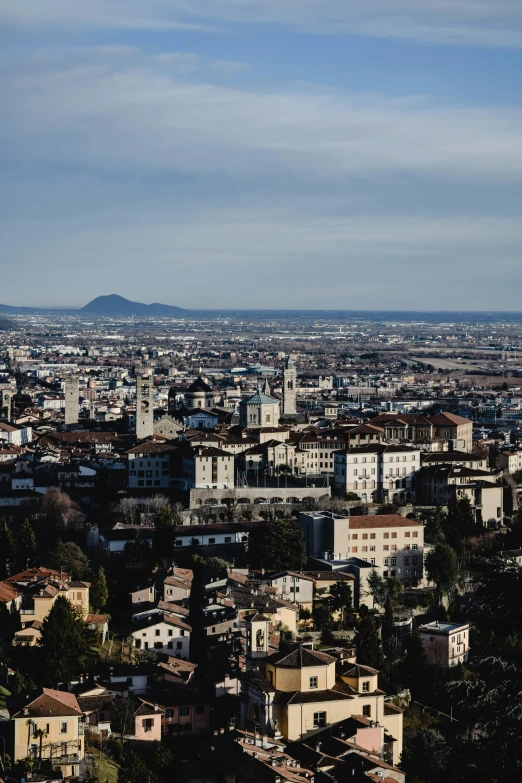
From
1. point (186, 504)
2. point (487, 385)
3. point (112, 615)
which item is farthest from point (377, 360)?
point (112, 615)

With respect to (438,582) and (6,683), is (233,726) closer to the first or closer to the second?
(6,683)

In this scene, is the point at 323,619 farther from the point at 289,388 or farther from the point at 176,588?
the point at 289,388

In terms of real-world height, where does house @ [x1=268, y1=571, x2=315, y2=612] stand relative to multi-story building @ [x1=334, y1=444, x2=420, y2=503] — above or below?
below

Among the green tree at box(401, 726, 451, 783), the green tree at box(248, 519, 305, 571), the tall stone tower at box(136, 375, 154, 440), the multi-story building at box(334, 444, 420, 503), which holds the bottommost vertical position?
the green tree at box(401, 726, 451, 783)

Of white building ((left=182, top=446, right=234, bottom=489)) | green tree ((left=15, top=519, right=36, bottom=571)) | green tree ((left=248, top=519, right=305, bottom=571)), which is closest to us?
green tree ((left=248, top=519, right=305, bottom=571))

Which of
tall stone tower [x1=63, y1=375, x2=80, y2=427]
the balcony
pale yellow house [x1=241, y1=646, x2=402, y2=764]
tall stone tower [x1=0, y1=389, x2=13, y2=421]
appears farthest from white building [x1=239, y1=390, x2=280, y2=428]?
the balcony

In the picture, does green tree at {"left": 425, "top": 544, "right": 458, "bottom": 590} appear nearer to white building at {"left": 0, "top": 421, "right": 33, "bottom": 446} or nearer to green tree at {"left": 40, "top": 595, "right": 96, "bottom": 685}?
green tree at {"left": 40, "top": 595, "right": 96, "bottom": 685}

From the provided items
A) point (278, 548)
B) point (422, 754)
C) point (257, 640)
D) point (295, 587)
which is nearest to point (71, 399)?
point (278, 548)
